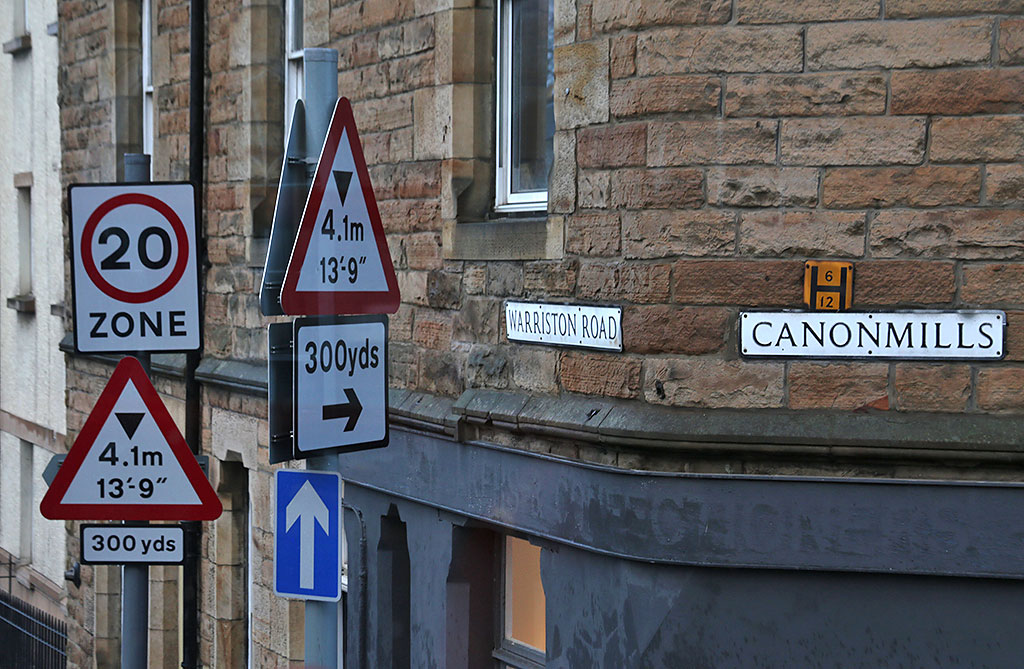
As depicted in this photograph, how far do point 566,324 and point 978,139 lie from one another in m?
1.96

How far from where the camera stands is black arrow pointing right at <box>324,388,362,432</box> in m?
4.78

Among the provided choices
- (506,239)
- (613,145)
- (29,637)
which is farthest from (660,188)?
(29,637)

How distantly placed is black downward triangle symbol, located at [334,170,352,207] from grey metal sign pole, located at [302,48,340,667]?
0.10 metres

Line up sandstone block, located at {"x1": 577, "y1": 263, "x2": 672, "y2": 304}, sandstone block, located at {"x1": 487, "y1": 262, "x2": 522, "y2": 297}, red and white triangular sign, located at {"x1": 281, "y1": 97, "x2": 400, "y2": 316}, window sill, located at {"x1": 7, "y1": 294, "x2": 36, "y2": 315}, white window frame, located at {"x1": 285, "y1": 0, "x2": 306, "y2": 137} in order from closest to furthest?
red and white triangular sign, located at {"x1": 281, "y1": 97, "x2": 400, "y2": 316} → sandstone block, located at {"x1": 577, "y1": 263, "x2": 672, "y2": 304} → sandstone block, located at {"x1": 487, "y1": 262, "x2": 522, "y2": 297} → white window frame, located at {"x1": 285, "y1": 0, "x2": 306, "y2": 137} → window sill, located at {"x1": 7, "y1": 294, "x2": 36, "y2": 315}

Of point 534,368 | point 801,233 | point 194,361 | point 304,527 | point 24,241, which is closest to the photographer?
point 304,527

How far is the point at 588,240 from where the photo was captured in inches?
255

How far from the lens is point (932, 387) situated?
5.75 m

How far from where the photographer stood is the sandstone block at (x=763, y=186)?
588 centimetres

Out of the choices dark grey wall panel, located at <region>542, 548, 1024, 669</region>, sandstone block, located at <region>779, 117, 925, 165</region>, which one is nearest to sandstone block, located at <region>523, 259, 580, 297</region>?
sandstone block, located at <region>779, 117, 925, 165</region>

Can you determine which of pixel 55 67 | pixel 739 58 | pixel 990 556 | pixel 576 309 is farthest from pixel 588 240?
pixel 55 67

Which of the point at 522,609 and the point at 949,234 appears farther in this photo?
the point at 522,609

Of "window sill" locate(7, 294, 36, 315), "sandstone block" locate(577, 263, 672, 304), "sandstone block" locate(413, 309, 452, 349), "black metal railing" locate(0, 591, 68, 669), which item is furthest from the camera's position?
"window sill" locate(7, 294, 36, 315)

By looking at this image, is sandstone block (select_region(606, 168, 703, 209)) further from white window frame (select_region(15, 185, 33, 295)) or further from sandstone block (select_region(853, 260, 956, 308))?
white window frame (select_region(15, 185, 33, 295))

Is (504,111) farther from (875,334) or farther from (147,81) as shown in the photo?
(147,81)
